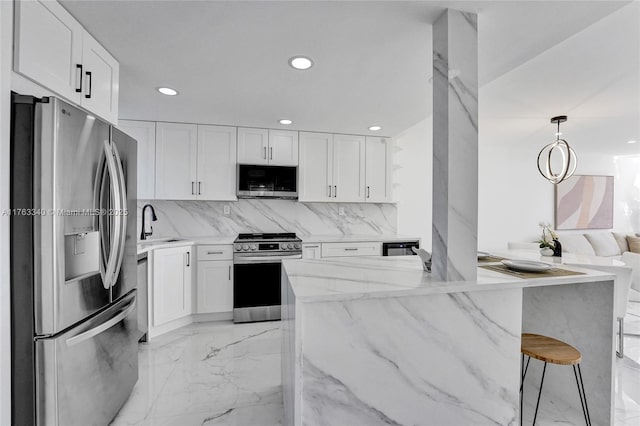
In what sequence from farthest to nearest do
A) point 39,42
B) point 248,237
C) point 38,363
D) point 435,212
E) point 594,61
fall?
point 248,237 < point 594,61 < point 435,212 < point 39,42 < point 38,363

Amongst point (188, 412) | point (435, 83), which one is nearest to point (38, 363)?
point (188, 412)

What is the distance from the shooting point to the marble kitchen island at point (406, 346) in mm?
1143

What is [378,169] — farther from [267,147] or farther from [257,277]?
[257,277]

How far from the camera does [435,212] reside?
4.92 feet

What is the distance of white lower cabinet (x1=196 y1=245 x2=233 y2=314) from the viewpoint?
308 centimetres

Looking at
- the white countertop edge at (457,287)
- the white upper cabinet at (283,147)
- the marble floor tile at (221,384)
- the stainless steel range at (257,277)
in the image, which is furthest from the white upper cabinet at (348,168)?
the white countertop edge at (457,287)

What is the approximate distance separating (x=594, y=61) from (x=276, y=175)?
3082mm

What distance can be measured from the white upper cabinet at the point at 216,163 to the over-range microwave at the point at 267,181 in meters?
0.13

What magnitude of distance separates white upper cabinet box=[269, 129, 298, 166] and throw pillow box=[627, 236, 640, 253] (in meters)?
6.30

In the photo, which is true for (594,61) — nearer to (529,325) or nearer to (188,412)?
(529,325)

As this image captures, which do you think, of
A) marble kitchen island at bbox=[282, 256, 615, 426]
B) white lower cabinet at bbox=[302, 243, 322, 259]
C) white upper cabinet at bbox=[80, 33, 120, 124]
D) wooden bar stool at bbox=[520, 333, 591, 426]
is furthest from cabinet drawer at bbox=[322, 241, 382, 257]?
white upper cabinet at bbox=[80, 33, 120, 124]

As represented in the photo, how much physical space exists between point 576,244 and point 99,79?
6557mm

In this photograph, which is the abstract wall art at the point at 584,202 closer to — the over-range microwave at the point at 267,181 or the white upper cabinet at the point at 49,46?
the over-range microwave at the point at 267,181

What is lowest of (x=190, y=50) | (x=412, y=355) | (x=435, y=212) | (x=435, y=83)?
(x=412, y=355)
